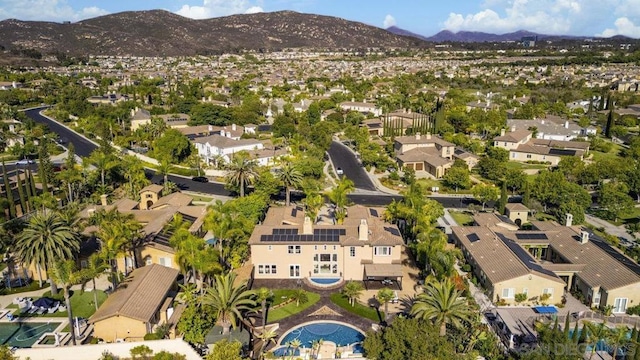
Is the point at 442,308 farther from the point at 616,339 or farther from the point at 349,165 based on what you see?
the point at 349,165

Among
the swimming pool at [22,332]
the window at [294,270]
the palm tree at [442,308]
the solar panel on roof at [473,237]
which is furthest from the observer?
the solar panel on roof at [473,237]

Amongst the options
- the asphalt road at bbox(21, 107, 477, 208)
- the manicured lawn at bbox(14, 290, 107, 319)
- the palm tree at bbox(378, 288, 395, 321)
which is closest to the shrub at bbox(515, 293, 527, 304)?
the palm tree at bbox(378, 288, 395, 321)

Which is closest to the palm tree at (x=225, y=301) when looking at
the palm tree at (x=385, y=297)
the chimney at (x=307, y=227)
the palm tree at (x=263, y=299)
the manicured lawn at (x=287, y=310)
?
the palm tree at (x=263, y=299)

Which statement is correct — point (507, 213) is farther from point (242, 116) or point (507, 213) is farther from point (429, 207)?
point (242, 116)

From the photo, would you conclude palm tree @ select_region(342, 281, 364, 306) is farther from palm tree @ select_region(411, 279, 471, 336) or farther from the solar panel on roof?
the solar panel on roof

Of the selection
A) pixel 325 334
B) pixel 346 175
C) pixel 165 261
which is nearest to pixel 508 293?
pixel 325 334

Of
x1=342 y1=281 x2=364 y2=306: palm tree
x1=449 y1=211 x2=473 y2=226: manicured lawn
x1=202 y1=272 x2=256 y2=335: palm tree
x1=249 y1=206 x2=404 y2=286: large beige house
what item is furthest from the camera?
x1=449 y1=211 x2=473 y2=226: manicured lawn

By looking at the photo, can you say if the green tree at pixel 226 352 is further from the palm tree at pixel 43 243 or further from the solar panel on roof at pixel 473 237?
the solar panel on roof at pixel 473 237
